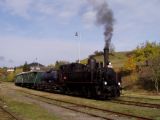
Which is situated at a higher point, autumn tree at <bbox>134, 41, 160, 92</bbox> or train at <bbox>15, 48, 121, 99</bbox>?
autumn tree at <bbox>134, 41, 160, 92</bbox>

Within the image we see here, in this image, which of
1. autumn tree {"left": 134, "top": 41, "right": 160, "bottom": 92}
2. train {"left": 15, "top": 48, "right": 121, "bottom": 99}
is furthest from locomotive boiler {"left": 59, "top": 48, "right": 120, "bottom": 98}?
autumn tree {"left": 134, "top": 41, "right": 160, "bottom": 92}

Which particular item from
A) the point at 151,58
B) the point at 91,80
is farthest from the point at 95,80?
the point at 151,58

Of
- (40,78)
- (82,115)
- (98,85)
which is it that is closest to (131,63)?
(40,78)

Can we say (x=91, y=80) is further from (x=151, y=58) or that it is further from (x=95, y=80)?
(x=151, y=58)

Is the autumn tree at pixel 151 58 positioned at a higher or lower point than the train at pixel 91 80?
higher

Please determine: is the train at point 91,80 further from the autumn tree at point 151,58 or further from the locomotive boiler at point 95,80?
the autumn tree at point 151,58

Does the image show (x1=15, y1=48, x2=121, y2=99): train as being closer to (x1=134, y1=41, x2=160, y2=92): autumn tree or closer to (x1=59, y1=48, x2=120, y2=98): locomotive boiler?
(x1=59, y1=48, x2=120, y2=98): locomotive boiler

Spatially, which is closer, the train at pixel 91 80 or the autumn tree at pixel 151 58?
the train at pixel 91 80

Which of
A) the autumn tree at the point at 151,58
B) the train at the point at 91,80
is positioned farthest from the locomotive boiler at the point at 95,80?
the autumn tree at the point at 151,58

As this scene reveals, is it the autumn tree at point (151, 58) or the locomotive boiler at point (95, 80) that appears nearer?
the locomotive boiler at point (95, 80)

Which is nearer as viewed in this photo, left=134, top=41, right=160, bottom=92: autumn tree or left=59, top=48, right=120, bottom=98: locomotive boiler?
left=59, top=48, right=120, bottom=98: locomotive boiler

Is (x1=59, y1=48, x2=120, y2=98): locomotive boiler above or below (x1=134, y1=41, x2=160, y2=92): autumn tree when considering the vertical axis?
below

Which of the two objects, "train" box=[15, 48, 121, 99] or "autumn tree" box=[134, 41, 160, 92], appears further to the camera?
"autumn tree" box=[134, 41, 160, 92]

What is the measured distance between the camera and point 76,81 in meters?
36.1
